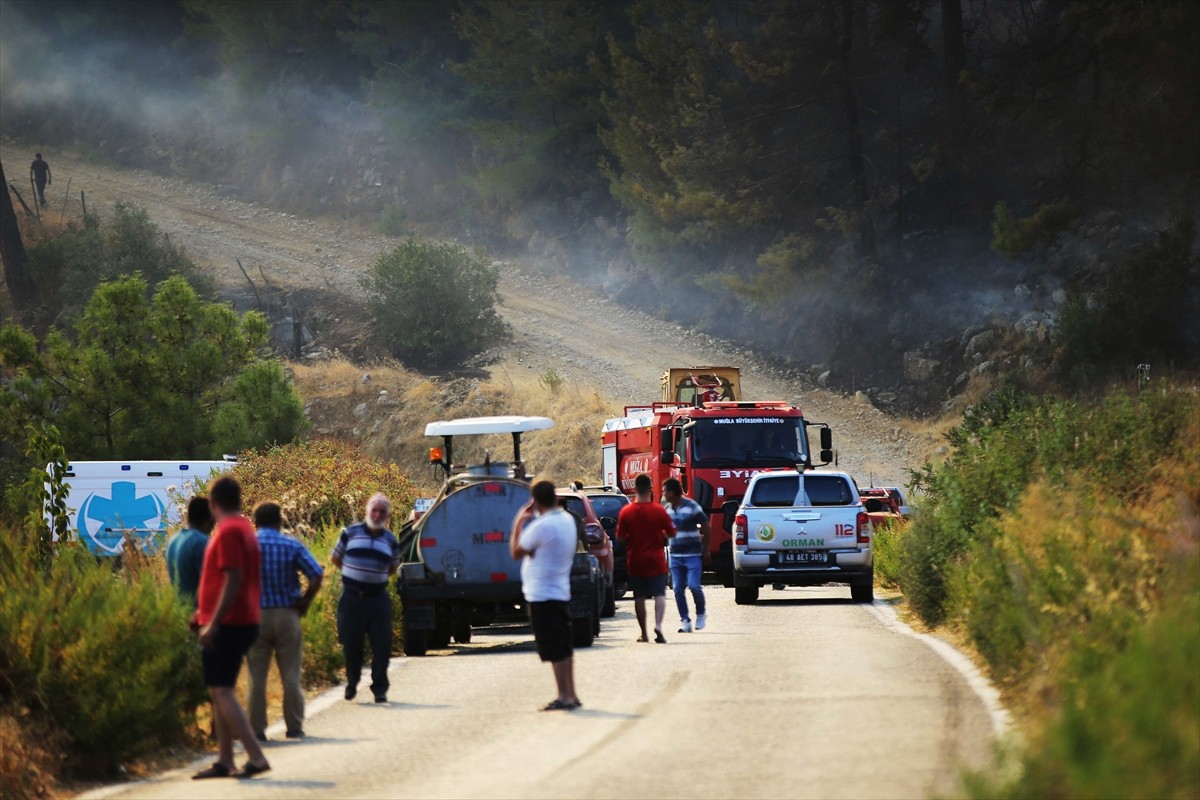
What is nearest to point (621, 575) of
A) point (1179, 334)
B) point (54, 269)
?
point (1179, 334)

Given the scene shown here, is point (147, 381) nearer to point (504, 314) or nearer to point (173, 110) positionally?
point (504, 314)

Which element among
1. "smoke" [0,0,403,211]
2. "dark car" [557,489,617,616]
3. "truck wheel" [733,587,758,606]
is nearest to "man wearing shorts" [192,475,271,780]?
"dark car" [557,489,617,616]

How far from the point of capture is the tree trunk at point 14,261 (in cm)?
6262

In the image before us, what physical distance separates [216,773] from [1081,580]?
19.6 ft

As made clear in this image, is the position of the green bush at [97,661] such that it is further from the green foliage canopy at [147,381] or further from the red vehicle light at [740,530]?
the green foliage canopy at [147,381]

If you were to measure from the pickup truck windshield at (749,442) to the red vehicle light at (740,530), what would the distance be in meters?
5.07

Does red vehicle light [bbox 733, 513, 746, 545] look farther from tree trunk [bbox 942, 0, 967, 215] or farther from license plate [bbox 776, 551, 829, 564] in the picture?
tree trunk [bbox 942, 0, 967, 215]

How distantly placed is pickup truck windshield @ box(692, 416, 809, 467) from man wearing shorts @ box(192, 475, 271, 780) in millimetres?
19011

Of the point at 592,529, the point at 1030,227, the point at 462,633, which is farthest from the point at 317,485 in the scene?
the point at 1030,227

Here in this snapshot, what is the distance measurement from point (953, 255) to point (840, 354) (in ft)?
17.0

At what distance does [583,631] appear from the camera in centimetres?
1786

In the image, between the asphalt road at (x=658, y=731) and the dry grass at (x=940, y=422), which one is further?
the dry grass at (x=940, y=422)

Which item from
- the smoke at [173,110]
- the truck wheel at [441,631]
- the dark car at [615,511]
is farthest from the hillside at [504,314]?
the truck wheel at [441,631]

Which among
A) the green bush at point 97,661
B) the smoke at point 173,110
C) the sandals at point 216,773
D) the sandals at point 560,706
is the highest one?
the smoke at point 173,110
